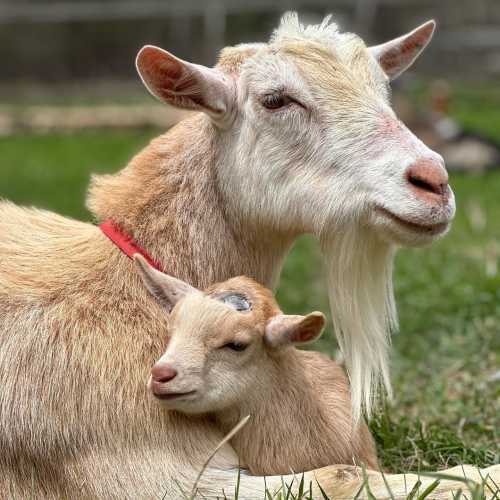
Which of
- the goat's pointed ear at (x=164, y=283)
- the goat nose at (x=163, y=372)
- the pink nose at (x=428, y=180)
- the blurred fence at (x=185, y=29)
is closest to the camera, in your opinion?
the goat nose at (x=163, y=372)

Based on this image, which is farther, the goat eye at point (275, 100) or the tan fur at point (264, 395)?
the goat eye at point (275, 100)

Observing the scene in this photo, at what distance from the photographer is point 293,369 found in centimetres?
387

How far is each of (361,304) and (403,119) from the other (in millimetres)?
10218

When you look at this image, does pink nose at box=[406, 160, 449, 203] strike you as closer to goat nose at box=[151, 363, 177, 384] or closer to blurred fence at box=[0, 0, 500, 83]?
goat nose at box=[151, 363, 177, 384]

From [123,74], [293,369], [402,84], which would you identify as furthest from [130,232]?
[123,74]

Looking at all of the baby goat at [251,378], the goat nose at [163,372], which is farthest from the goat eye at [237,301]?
the goat nose at [163,372]

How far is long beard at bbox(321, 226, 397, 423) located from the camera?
3938mm

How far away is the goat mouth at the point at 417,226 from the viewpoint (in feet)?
12.0

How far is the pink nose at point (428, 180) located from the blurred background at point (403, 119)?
121 cm

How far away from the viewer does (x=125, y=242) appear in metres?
4.05

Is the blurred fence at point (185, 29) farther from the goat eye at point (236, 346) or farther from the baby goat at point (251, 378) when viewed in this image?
the goat eye at point (236, 346)

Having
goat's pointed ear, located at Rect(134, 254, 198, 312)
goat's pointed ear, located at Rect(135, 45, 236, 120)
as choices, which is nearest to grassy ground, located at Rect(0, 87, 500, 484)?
goat's pointed ear, located at Rect(134, 254, 198, 312)

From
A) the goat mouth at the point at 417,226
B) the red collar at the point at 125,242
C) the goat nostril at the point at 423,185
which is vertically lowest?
the red collar at the point at 125,242

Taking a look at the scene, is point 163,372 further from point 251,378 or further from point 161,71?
point 161,71
